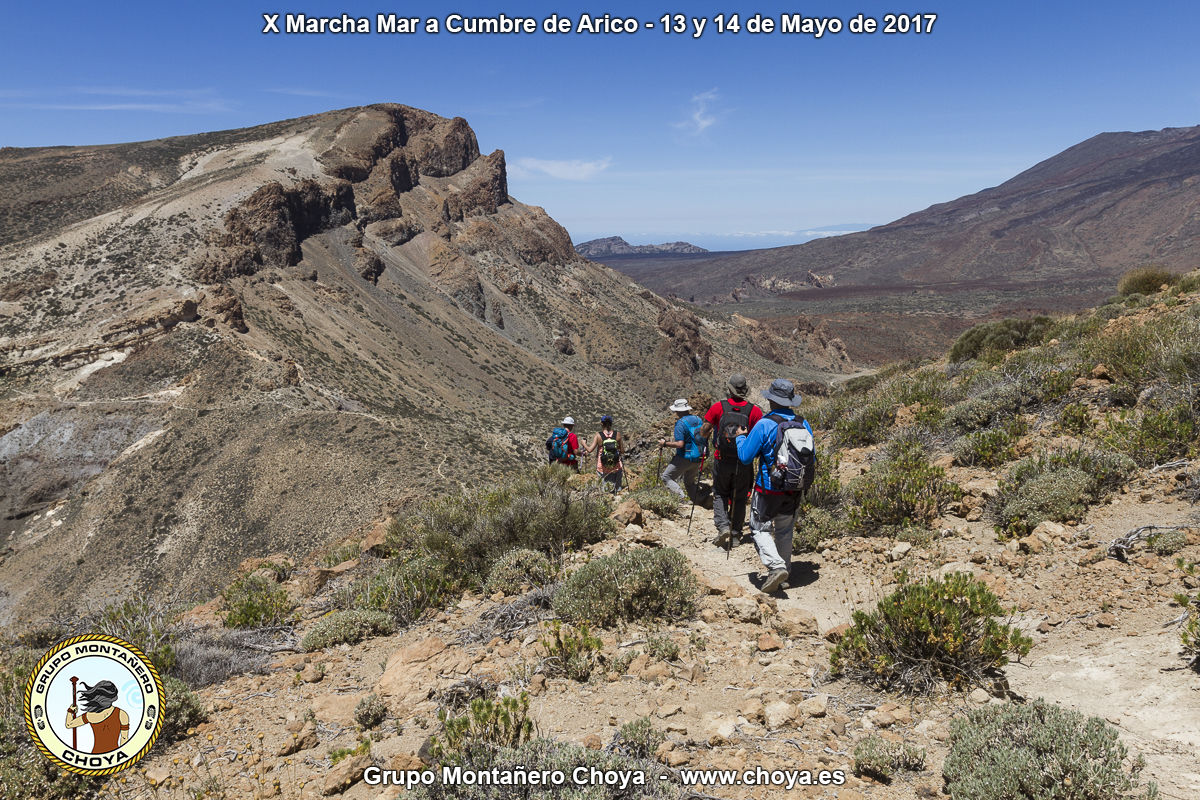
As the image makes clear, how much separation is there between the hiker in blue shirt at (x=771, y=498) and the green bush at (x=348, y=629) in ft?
10.4

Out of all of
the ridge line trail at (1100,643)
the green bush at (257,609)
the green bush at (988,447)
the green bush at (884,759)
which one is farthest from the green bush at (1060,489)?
the green bush at (257,609)

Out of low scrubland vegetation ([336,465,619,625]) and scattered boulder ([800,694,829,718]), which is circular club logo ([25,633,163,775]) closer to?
low scrubland vegetation ([336,465,619,625])

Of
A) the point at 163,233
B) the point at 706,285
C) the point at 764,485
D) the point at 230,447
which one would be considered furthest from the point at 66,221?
the point at 706,285

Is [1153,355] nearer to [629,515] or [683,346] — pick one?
[629,515]

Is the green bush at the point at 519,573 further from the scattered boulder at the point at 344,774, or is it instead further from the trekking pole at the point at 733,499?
the scattered boulder at the point at 344,774

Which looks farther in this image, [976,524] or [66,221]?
[66,221]

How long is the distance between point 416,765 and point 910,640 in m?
2.76

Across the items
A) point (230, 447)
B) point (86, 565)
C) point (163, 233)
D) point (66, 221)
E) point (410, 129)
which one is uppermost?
point (410, 129)

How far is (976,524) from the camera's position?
5.49 m

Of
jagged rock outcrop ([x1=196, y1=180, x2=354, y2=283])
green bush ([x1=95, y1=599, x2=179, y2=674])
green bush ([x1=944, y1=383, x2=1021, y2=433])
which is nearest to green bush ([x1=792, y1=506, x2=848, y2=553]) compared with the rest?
green bush ([x1=944, y1=383, x2=1021, y2=433])

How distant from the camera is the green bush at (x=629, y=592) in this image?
4.50 meters

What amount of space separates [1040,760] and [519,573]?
400cm

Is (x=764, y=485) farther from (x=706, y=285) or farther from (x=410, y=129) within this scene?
(x=706, y=285)

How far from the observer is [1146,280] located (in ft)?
56.1
